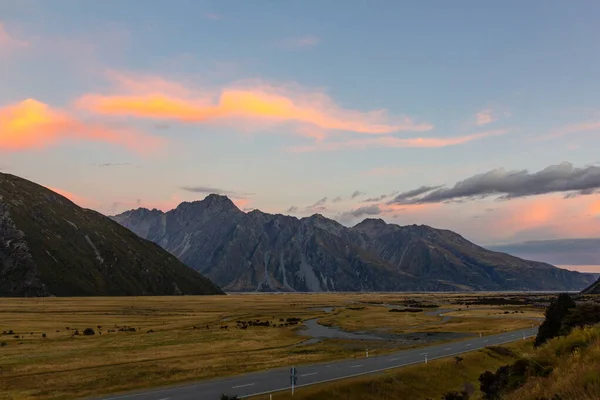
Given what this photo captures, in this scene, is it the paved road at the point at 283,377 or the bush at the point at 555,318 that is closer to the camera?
the paved road at the point at 283,377

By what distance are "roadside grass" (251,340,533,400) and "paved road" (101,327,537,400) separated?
220 cm

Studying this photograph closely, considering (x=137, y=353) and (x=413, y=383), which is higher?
(x=413, y=383)

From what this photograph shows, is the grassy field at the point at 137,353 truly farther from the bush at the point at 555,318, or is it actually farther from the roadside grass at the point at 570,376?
the roadside grass at the point at 570,376

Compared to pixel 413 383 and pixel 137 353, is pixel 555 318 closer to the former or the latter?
pixel 413 383

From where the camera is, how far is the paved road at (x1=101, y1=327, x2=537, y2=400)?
3319cm

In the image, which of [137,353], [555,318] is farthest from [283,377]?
[555,318]

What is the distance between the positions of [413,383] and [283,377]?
428 inches

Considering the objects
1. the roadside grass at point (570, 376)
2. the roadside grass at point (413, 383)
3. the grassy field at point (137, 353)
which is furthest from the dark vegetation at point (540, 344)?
the grassy field at point (137, 353)

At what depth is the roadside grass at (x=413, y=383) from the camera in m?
33.5

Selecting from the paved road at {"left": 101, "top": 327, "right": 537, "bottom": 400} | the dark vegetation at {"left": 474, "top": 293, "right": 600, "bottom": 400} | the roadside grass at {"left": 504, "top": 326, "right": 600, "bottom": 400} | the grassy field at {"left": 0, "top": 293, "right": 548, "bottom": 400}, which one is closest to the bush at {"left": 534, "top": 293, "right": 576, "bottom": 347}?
the dark vegetation at {"left": 474, "top": 293, "right": 600, "bottom": 400}

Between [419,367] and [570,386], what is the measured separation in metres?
31.0

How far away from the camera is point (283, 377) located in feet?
129

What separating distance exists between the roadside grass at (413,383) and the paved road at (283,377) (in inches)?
86.6

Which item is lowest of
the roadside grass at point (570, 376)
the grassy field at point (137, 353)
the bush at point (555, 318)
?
the grassy field at point (137, 353)
